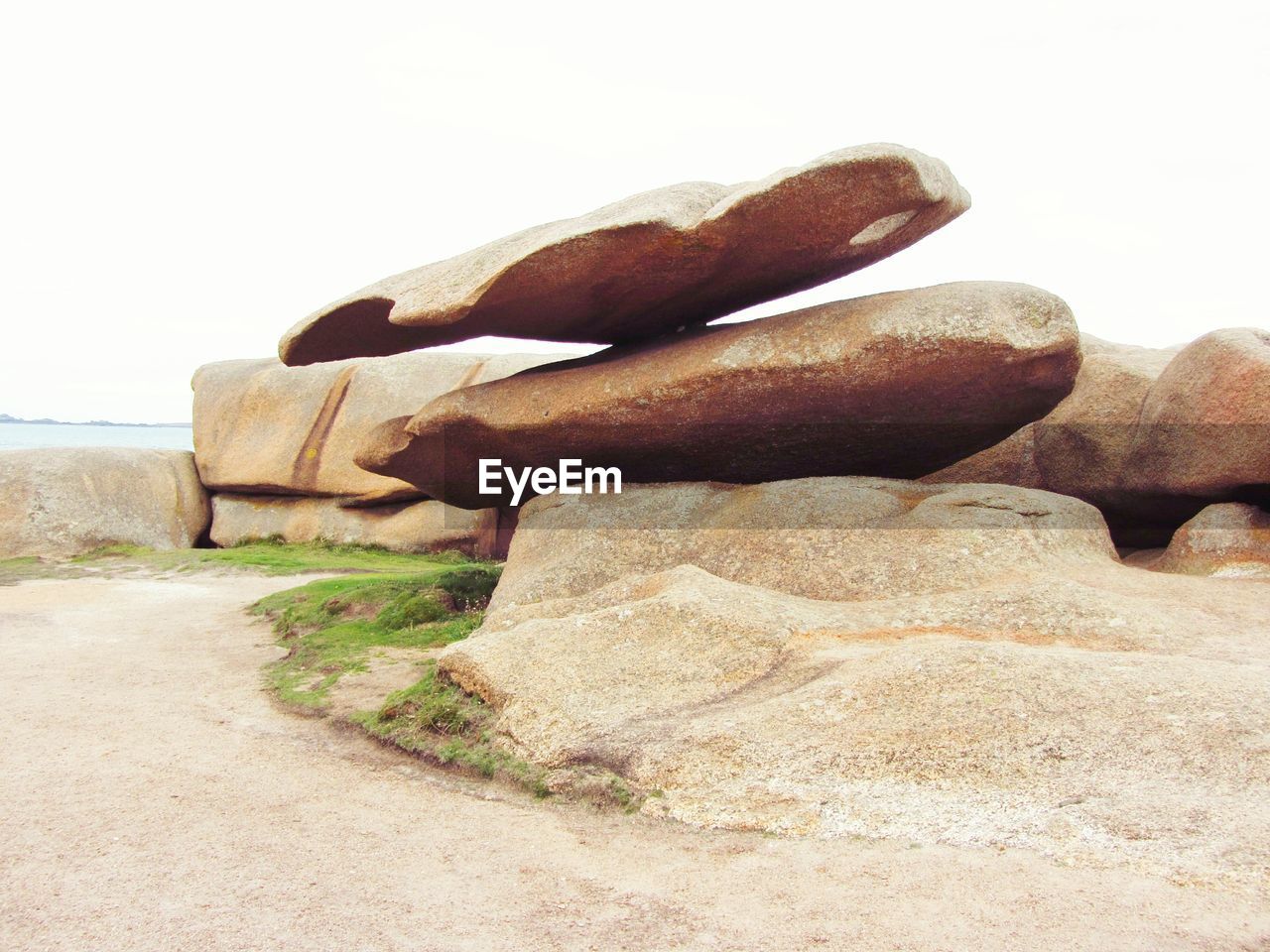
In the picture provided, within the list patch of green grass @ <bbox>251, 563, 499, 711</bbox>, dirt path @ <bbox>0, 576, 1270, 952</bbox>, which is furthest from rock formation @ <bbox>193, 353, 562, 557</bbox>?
dirt path @ <bbox>0, 576, 1270, 952</bbox>

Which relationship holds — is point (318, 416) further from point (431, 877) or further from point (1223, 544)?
point (431, 877)

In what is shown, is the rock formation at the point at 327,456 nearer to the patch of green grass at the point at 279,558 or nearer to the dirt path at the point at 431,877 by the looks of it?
the patch of green grass at the point at 279,558

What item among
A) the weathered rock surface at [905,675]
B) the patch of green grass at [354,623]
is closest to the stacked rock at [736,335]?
the weathered rock surface at [905,675]

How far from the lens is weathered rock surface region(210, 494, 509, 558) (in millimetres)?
18094

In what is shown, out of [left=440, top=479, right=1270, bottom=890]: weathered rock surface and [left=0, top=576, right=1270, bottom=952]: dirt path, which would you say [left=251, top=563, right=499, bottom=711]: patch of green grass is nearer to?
[left=440, top=479, right=1270, bottom=890]: weathered rock surface

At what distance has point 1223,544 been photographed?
8.48m

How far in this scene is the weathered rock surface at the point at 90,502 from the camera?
55.7 feet

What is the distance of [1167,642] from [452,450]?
22.6ft

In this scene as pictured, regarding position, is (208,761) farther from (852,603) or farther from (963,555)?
(963,555)

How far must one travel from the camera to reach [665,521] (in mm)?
9406

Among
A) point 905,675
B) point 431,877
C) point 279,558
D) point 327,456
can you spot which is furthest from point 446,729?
point 327,456

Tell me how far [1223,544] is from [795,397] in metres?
3.77

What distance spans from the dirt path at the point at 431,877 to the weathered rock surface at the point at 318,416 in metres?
12.6

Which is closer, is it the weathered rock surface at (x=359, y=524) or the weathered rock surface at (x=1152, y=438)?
the weathered rock surface at (x=1152, y=438)
